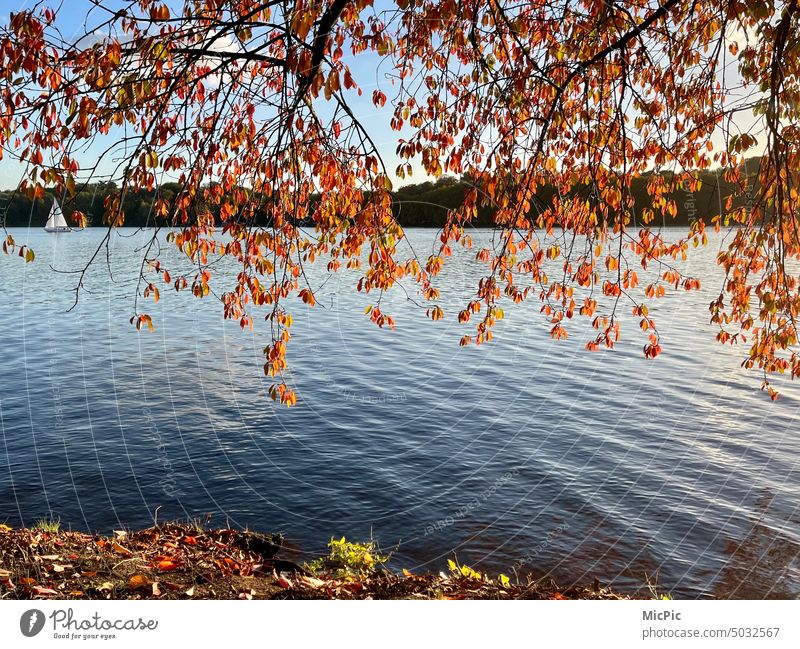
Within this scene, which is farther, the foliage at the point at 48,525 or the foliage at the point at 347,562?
the foliage at the point at 48,525

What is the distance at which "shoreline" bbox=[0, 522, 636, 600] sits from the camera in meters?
5.61

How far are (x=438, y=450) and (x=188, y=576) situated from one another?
793cm

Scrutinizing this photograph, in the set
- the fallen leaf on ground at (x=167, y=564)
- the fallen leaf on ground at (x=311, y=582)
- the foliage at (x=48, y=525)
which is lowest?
the foliage at (x=48, y=525)

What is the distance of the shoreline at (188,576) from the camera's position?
5.61 metres

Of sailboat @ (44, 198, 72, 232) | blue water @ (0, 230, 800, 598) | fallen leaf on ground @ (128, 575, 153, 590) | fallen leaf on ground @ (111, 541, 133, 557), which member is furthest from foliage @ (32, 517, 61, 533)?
sailboat @ (44, 198, 72, 232)

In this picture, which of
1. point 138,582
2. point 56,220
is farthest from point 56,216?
point 138,582

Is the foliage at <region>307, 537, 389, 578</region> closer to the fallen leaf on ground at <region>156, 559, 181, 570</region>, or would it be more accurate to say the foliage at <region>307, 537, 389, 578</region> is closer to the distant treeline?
the fallen leaf on ground at <region>156, 559, 181, 570</region>

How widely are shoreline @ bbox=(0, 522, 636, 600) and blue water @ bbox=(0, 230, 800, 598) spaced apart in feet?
7.19

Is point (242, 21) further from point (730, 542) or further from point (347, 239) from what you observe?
point (730, 542)

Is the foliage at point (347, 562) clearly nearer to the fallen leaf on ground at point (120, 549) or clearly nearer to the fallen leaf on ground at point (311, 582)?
the fallen leaf on ground at point (311, 582)

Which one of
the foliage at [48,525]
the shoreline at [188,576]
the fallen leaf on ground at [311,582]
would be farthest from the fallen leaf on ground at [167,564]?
the foliage at [48,525]

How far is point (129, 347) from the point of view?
2234cm

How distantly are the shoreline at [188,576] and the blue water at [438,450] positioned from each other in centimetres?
219

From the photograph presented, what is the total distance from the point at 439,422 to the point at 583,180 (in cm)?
808
